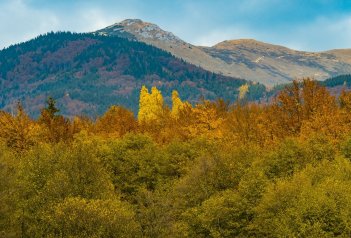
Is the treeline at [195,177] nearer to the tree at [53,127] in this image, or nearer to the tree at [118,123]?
the tree at [53,127]

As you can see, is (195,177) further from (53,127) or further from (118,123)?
(118,123)

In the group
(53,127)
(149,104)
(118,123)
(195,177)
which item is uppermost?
(149,104)

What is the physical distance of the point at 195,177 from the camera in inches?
2483

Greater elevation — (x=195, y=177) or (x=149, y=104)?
(x=149, y=104)

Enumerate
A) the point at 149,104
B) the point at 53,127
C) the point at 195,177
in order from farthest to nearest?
the point at 149,104
the point at 53,127
the point at 195,177

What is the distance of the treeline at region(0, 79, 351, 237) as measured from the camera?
48.6 m

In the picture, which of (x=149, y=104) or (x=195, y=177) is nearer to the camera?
(x=195, y=177)

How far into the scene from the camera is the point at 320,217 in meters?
47.6

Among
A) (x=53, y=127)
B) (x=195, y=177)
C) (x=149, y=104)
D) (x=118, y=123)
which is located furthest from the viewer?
(x=149, y=104)

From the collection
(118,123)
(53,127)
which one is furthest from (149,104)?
(53,127)

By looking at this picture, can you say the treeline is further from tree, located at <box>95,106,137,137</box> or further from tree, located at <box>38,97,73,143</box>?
tree, located at <box>95,106,137,137</box>

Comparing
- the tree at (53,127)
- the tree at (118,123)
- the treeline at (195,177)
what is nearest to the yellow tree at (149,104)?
the tree at (118,123)

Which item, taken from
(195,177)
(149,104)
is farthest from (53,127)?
(149,104)

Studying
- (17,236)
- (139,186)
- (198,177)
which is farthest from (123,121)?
(17,236)
